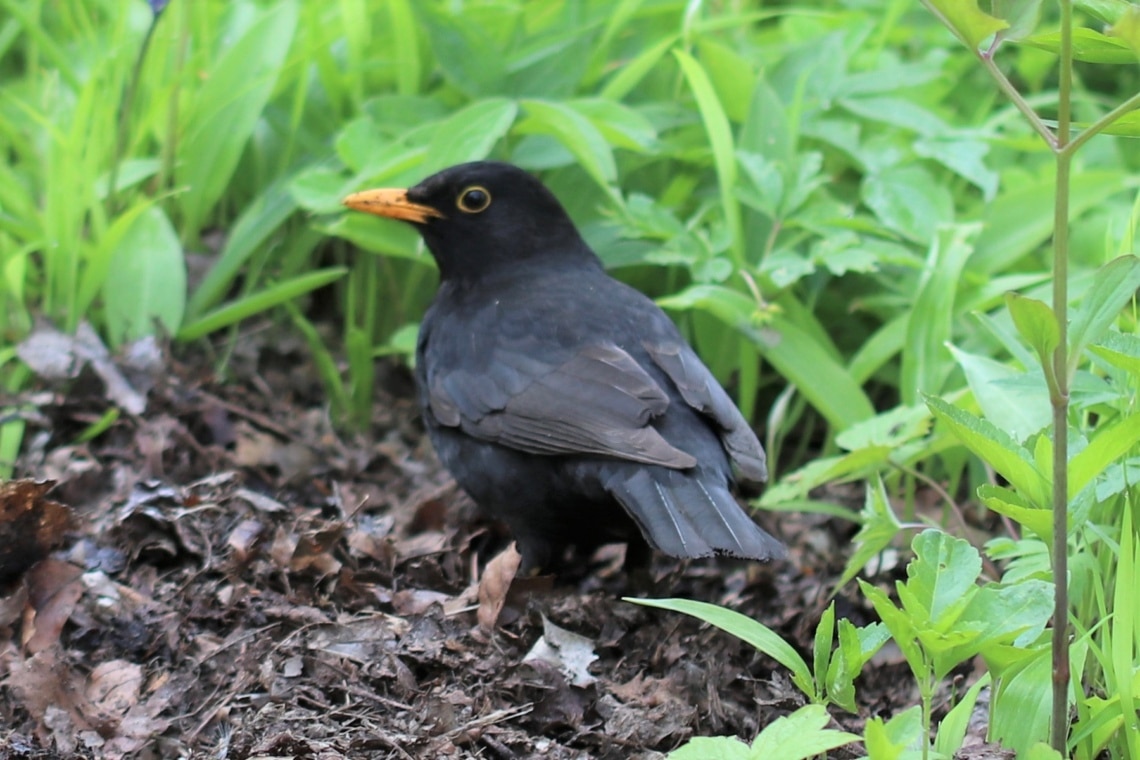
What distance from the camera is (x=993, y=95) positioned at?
5.32 metres

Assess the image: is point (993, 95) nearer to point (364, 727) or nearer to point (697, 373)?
point (697, 373)

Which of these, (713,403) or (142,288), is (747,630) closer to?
(713,403)

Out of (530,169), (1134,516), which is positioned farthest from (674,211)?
(1134,516)

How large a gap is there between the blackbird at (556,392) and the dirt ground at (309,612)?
25 centimetres

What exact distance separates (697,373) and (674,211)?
1256mm

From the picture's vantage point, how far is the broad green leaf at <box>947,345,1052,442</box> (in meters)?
3.17

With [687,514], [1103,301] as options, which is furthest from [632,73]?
[1103,301]

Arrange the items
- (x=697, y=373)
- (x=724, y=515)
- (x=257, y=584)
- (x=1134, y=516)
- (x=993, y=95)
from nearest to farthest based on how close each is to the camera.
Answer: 1. (x=1134, y=516)
2. (x=724, y=515)
3. (x=257, y=584)
4. (x=697, y=373)
5. (x=993, y=95)

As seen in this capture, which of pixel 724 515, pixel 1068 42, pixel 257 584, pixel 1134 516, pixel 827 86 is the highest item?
pixel 1068 42

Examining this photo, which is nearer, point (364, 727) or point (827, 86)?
point (364, 727)

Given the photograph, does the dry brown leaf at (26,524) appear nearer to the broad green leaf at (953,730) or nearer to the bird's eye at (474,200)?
the bird's eye at (474,200)

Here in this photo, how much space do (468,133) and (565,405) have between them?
123 centimetres

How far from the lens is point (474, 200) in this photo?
396cm

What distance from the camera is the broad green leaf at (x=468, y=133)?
405 centimetres
